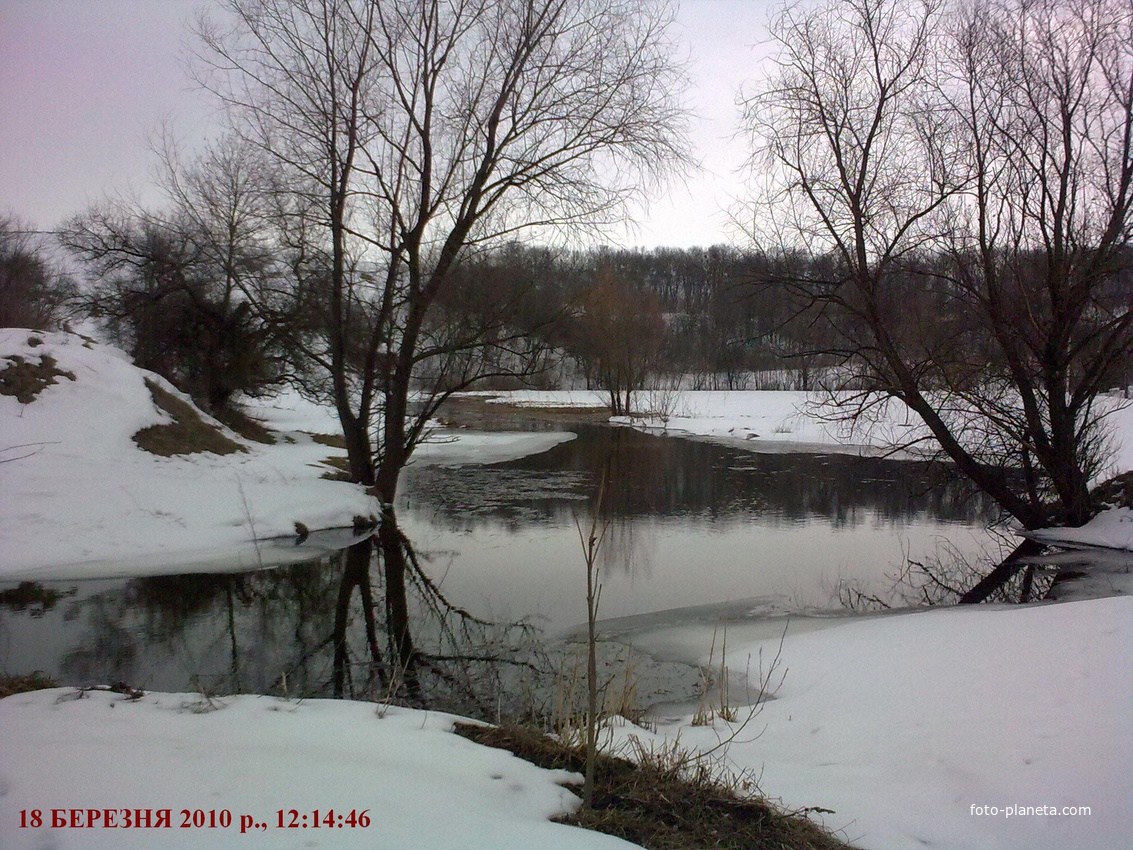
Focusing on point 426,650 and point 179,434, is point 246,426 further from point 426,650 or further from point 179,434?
point 426,650

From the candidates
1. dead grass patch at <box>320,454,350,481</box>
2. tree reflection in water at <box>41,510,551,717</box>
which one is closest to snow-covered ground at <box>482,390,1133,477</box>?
tree reflection in water at <box>41,510,551,717</box>

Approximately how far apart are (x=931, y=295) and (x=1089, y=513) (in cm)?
439

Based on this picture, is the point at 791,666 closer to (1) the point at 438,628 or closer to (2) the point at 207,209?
(1) the point at 438,628

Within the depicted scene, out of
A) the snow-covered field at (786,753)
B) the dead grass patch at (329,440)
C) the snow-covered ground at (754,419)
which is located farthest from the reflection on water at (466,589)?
the dead grass patch at (329,440)

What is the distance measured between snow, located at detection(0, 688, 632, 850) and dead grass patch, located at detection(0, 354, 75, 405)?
9.07 m

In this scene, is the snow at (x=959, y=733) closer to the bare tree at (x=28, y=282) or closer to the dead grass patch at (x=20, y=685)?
the dead grass patch at (x=20, y=685)

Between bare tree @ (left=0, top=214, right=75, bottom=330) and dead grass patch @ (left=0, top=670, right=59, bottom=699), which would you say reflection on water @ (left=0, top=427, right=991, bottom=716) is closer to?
dead grass patch @ (left=0, top=670, right=59, bottom=699)

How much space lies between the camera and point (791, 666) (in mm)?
6375

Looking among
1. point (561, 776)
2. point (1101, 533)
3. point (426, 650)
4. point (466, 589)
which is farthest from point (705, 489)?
point (561, 776)

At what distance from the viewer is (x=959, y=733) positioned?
4.27 m

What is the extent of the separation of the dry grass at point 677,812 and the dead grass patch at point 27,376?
444 inches

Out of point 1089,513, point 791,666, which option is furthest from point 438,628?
point 1089,513

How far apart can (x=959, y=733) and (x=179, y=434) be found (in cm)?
1265

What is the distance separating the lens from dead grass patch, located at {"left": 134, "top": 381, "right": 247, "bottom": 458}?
11961mm
